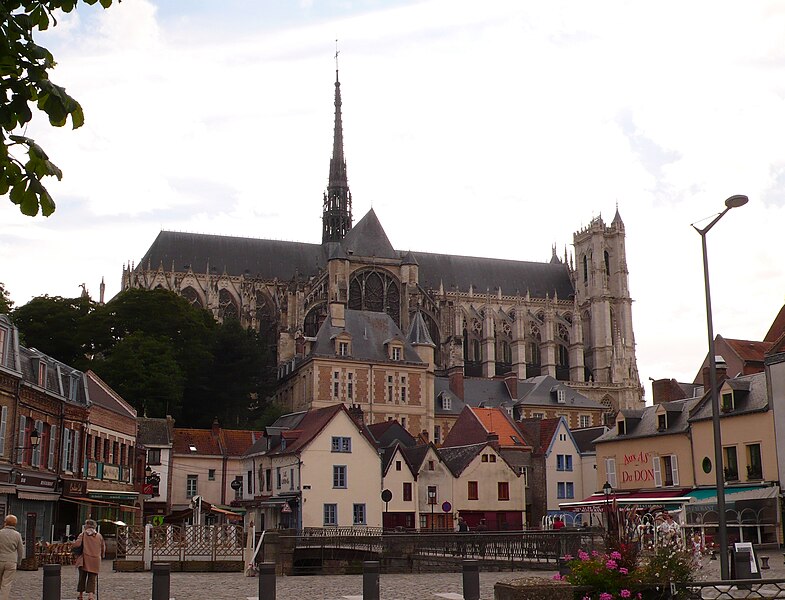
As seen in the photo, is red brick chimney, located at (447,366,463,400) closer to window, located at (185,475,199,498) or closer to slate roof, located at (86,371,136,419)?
window, located at (185,475,199,498)

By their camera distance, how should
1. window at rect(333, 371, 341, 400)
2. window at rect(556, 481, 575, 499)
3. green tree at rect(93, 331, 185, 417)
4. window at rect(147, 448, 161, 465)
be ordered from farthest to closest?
1. window at rect(333, 371, 341, 400)
2. green tree at rect(93, 331, 185, 417)
3. window at rect(556, 481, 575, 499)
4. window at rect(147, 448, 161, 465)

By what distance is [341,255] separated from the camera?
294ft

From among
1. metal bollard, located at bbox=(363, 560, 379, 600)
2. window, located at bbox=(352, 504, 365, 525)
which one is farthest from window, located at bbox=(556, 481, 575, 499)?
metal bollard, located at bbox=(363, 560, 379, 600)

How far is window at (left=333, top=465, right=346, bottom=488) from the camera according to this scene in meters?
45.3

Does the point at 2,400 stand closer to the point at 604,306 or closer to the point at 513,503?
the point at 513,503

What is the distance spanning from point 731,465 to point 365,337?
40.7m

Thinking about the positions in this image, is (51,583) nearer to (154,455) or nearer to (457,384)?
(154,455)

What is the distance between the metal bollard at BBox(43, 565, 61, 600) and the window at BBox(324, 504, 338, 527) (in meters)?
31.2

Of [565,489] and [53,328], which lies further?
[53,328]

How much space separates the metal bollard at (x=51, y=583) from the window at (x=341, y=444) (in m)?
31.5

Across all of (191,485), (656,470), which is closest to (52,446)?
(656,470)

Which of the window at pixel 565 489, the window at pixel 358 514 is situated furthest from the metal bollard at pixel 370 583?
the window at pixel 565 489

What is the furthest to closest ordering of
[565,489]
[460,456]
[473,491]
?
[565,489] < [460,456] < [473,491]

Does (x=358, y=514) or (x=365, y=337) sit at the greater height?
(x=365, y=337)
